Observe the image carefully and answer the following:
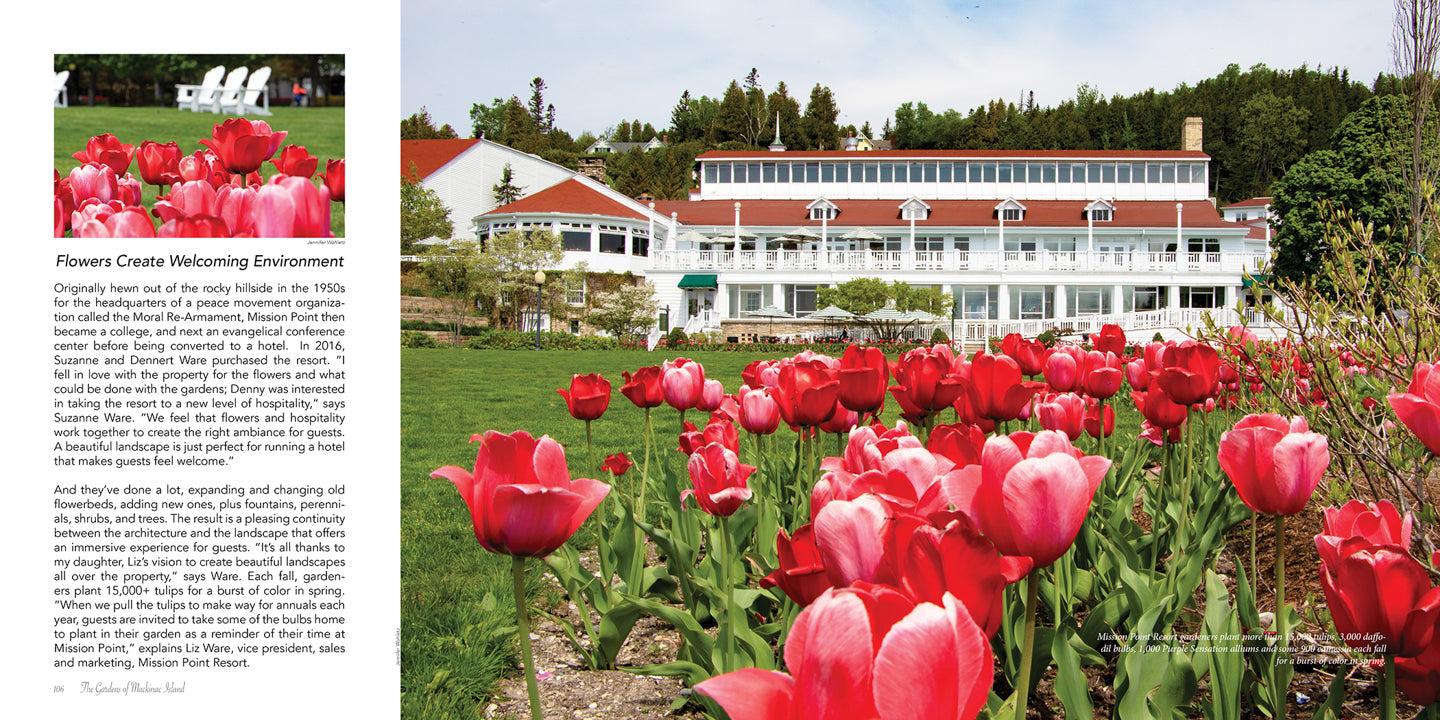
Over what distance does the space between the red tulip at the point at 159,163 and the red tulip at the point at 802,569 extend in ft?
6.77

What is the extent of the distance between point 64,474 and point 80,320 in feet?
1.18

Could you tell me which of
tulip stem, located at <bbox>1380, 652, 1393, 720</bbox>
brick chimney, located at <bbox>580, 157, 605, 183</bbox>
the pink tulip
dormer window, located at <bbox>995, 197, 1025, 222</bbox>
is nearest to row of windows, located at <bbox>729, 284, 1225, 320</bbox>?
dormer window, located at <bbox>995, 197, 1025, 222</bbox>

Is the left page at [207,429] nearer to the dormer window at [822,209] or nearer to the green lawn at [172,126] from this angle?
the green lawn at [172,126]

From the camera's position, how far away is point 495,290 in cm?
2592

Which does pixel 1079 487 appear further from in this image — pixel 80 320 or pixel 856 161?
pixel 856 161

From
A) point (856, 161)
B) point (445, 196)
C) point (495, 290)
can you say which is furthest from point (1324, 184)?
point (445, 196)

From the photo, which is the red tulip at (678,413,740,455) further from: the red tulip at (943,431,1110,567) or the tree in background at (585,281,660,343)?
the tree in background at (585,281,660,343)

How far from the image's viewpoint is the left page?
6.41ft

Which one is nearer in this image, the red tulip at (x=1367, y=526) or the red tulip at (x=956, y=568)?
the red tulip at (x=956, y=568)

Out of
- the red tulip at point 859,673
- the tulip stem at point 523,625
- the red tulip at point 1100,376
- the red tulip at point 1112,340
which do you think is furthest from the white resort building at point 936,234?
the red tulip at point 859,673

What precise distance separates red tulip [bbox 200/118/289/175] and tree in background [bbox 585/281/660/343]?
24112 millimetres

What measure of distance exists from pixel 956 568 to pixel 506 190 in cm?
3872

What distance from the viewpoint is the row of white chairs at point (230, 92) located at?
2.32m

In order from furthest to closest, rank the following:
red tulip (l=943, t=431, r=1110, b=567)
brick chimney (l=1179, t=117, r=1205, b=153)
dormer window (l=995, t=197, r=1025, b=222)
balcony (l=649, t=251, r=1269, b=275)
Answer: brick chimney (l=1179, t=117, r=1205, b=153) → dormer window (l=995, t=197, r=1025, b=222) → balcony (l=649, t=251, r=1269, b=275) → red tulip (l=943, t=431, r=1110, b=567)
